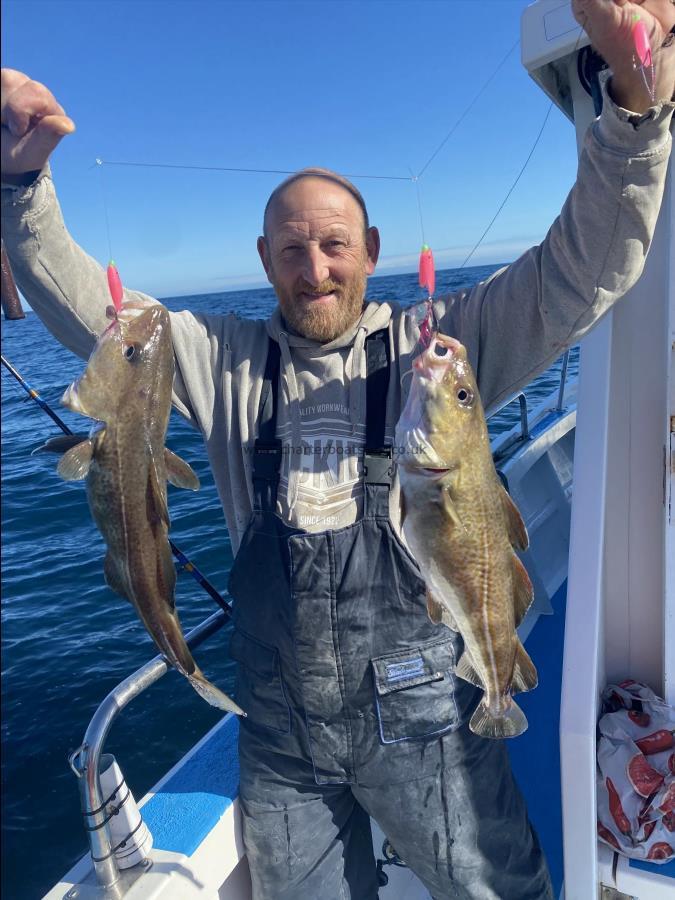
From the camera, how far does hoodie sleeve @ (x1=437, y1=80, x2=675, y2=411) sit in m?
2.09

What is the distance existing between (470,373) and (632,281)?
0.69 m

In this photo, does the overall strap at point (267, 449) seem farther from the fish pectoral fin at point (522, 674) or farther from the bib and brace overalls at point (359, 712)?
the fish pectoral fin at point (522, 674)

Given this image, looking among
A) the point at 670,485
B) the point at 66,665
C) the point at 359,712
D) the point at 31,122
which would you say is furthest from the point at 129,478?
the point at 66,665

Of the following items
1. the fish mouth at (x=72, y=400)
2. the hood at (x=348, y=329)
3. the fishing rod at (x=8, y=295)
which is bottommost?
the fish mouth at (x=72, y=400)

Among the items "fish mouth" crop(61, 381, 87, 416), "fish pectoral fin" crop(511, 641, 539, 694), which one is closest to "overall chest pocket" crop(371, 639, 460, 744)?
"fish pectoral fin" crop(511, 641, 539, 694)

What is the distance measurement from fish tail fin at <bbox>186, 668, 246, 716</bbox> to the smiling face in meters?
1.43

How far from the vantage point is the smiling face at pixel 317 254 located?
→ 266cm

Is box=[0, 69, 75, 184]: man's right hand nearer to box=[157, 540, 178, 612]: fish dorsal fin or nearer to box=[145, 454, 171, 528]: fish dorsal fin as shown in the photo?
box=[145, 454, 171, 528]: fish dorsal fin

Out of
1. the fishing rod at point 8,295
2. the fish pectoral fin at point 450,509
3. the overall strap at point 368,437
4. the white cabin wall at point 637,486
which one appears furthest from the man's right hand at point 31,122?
the white cabin wall at point 637,486

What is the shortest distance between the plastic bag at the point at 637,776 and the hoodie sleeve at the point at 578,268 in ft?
5.46

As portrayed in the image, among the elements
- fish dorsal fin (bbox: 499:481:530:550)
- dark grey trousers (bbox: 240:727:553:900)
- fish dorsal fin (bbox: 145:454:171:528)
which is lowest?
dark grey trousers (bbox: 240:727:553:900)

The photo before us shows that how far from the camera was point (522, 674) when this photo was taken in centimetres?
240

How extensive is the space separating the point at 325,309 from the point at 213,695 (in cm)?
156

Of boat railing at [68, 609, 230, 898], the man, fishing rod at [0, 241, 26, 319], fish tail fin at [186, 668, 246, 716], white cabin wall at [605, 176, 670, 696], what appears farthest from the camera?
white cabin wall at [605, 176, 670, 696]
